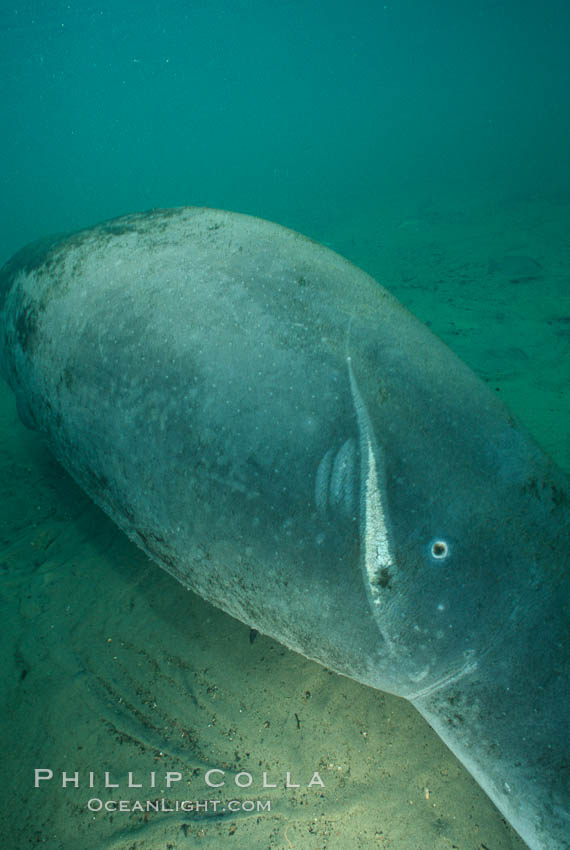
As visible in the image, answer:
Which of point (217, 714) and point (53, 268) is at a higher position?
point (53, 268)

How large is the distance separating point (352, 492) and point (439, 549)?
1.15 ft

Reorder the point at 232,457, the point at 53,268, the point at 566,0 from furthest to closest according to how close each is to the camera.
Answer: the point at 566,0
the point at 53,268
the point at 232,457

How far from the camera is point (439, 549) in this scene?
1423mm

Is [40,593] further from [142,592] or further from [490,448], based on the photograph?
[490,448]

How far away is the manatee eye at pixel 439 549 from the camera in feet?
4.66

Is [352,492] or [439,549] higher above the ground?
[352,492]

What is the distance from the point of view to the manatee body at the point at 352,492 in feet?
4.66

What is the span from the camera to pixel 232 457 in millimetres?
1557

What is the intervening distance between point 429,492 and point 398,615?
1.47ft

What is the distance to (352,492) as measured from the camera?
145cm

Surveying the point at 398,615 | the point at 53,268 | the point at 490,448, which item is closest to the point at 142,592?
the point at 398,615

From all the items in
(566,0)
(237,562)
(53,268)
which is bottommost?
(237,562)

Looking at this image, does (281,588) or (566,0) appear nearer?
(281,588)

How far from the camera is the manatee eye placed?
142 cm
